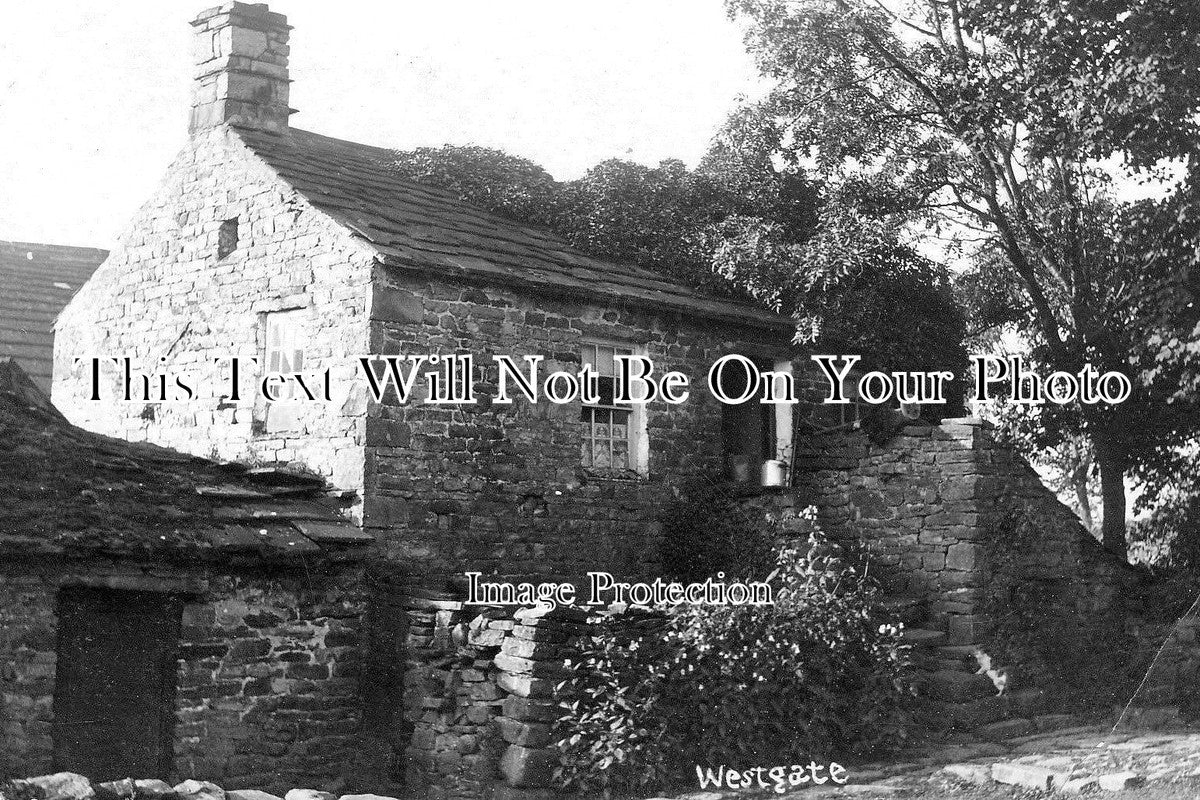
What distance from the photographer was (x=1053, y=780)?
951cm

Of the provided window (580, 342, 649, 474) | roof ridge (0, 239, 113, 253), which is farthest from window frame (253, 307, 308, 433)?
roof ridge (0, 239, 113, 253)

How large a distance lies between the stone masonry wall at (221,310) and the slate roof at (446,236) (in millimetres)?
390

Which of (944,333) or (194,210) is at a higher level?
(194,210)

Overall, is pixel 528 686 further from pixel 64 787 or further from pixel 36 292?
pixel 36 292

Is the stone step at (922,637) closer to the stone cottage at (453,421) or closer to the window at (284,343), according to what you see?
the stone cottage at (453,421)

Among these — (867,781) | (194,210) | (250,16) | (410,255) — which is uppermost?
→ (250,16)

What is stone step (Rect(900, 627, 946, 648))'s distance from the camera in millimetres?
12433

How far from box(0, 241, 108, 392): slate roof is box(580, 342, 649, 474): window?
9.38m

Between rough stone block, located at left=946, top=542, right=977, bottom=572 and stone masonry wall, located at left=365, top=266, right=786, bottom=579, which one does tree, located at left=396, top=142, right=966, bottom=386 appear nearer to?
stone masonry wall, located at left=365, top=266, right=786, bottom=579

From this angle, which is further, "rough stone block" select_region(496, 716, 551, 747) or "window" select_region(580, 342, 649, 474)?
"window" select_region(580, 342, 649, 474)

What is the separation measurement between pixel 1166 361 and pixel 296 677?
9.20 meters

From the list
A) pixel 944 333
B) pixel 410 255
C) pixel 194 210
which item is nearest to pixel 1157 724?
pixel 944 333

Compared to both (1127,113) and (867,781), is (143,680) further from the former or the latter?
(1127,113)

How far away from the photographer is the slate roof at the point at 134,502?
9.76m
